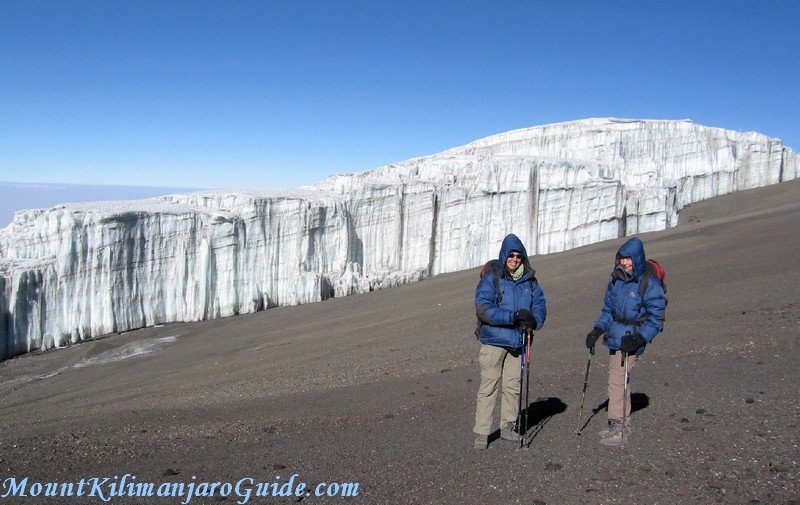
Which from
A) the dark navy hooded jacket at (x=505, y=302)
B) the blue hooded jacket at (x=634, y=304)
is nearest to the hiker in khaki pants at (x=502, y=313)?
the dark navy hooded jacket at (x=505, y=302)

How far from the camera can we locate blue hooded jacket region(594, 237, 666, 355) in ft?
18.0

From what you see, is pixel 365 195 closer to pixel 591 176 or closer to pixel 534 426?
pixel 591 176

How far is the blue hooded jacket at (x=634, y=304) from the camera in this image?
5.50 meters

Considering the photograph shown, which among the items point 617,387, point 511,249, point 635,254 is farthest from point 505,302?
point 617,387

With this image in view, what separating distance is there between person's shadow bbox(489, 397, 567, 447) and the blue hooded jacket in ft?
3.81

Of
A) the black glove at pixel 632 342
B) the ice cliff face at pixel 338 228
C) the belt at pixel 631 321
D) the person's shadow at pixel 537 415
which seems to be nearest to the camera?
the black glove at pixel 632 342

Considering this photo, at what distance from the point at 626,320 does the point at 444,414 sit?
2.43 meters

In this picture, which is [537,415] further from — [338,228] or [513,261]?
[338,228]

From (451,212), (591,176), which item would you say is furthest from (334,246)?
(591,176)

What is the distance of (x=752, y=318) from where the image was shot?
10.2 m

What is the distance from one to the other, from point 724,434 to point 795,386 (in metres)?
1.67

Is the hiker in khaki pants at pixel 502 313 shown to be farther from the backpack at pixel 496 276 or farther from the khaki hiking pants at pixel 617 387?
the khaki hiking pants at pixel 617 387

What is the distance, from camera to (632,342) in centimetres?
548

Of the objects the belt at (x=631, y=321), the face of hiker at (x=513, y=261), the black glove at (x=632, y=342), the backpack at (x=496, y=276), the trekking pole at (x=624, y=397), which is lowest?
the trekking pole at (x=624, y=397)
